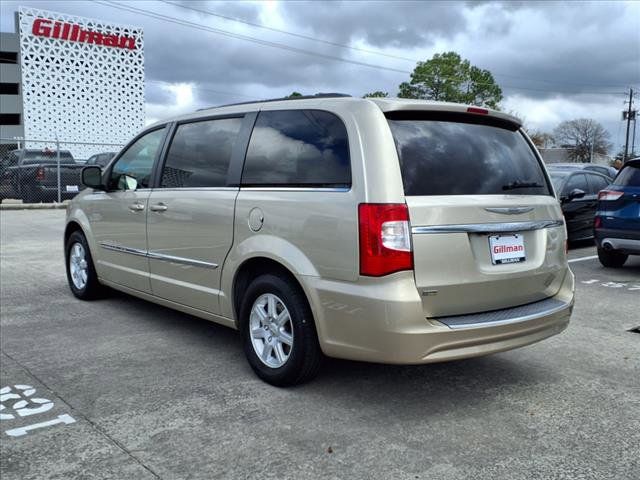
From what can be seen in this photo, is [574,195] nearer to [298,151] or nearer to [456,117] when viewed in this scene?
[456,117]

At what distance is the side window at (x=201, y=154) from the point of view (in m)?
4.32

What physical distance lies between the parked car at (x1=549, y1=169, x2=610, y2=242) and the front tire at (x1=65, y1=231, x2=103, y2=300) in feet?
24.2

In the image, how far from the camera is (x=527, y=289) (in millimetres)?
3650

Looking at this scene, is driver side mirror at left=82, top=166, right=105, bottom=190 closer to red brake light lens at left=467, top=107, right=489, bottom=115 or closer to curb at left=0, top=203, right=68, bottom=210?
red brake light lens at left=467, top=107, right=489, bottom=115

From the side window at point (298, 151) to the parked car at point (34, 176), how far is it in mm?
15245

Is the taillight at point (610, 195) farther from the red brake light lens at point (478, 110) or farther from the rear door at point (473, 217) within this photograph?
the red brake light lens at point (478, 110)

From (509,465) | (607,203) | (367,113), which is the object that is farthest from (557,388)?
(607,203)

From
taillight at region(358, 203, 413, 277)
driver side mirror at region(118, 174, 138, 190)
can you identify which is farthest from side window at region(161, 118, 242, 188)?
taillight at region(358, 203, 413, 277)

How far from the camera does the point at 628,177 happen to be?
26.4 feet

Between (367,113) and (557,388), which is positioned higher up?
(367,113)

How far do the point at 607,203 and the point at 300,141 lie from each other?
5930 millimetres

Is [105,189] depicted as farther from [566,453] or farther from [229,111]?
[566,453]

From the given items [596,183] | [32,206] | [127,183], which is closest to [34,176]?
[32,206]

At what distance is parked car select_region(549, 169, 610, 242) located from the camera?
10.2 m
